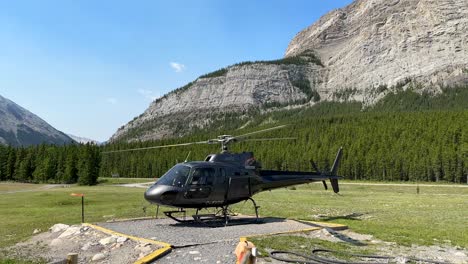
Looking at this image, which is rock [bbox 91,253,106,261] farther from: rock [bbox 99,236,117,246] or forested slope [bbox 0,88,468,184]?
forested slope [bbox 0,88,468,184]

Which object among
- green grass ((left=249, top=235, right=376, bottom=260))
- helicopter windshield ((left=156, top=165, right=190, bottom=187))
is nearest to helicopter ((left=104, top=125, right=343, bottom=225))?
helicopter windshield ((left=156, top=165, right=190, bottom=187))

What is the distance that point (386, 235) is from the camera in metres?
16.5

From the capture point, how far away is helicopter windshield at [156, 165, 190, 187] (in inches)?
696

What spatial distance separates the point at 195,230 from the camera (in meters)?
16.6

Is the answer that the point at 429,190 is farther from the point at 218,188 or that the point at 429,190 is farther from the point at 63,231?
the point at 63,231

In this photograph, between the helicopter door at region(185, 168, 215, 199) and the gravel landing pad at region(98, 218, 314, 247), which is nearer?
the gravel landing pad at region(98, 218, 314, 247)

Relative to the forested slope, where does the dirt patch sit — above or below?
→ below

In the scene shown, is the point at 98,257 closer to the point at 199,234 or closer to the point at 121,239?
the point at 121,239

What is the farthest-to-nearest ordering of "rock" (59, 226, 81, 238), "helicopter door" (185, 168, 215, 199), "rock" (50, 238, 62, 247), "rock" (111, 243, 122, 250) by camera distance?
"helicopter door" (185, 168, 215, 199) < "rock" (59, 226, 81, 238) < "rock" (50, 238, 62, 247) < "rock" (111, 243, 122, 250)

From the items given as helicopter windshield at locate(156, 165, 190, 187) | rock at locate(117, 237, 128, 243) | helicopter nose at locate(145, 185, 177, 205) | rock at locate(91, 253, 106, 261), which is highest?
helicopter windshield at locate(156, 165, 190, 187)

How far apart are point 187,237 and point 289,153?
118878mm

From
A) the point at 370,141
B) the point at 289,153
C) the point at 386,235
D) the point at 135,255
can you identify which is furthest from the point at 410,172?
the point at 135,255

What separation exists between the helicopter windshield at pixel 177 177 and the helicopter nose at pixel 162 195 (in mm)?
335

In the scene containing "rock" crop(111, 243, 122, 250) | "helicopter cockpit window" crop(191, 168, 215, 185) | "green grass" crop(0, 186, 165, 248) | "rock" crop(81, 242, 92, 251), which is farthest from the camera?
"green grass" crop(0, 186, 165, 248)
